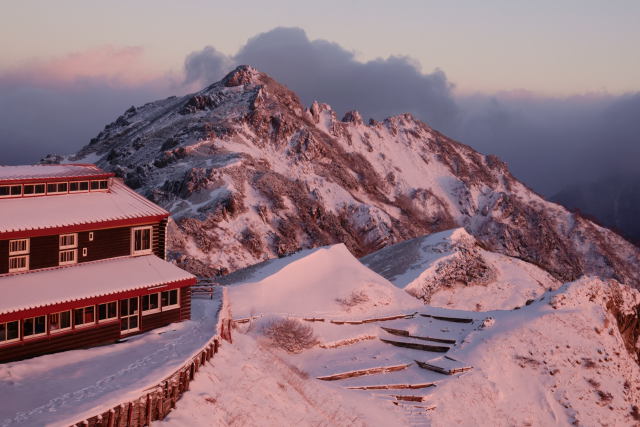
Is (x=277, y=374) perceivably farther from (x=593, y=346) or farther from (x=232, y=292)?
(x=593, y=346)

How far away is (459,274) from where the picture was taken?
5547 cm

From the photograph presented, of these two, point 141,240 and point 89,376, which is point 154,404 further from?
point 141,240

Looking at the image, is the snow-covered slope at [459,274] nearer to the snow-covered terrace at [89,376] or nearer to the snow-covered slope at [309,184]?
the snow-covered slope at [309,184]

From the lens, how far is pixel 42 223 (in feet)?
76.0

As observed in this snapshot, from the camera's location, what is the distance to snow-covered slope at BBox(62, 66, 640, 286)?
227ft

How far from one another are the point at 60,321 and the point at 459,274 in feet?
133

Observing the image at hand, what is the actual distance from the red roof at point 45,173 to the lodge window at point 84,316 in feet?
20.3

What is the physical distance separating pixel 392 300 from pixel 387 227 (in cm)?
4241

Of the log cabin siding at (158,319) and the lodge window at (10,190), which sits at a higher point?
the lodge window at (10,190)

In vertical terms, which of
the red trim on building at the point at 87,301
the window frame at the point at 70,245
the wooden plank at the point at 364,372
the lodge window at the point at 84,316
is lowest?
the wooden plank at the point at 364,372

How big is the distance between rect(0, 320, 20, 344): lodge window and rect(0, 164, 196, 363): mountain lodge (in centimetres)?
3

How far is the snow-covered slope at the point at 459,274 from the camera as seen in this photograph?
2080 inches

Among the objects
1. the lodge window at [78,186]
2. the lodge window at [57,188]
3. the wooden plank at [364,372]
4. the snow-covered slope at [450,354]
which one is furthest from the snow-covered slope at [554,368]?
the lodge window at [57,188]

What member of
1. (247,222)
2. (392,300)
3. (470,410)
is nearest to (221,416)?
(470,410)
